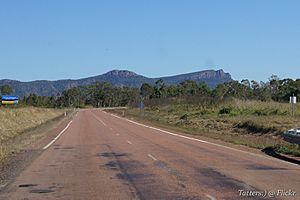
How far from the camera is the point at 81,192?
12.2 m

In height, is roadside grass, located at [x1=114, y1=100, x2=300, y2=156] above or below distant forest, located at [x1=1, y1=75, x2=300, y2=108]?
below

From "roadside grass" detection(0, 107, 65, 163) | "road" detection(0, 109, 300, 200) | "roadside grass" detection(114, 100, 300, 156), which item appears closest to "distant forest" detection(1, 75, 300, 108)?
"roadside grass" detection(114, 100, 300, 156)

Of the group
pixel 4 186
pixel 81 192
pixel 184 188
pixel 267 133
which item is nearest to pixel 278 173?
pixel 184 188

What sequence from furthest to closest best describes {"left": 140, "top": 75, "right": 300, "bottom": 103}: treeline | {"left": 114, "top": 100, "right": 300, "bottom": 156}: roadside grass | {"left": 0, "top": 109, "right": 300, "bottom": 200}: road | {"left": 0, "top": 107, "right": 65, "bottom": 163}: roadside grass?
{"left": 140, "top": 75, "right": 300, "bottom": 103}: treeline
{"left": 114, "top": 100, "right": 300, "bottom": 156}: roadside grass
{"left": 0, "top": 107, "right": 65, "bottom": 163}: roadside grass
{"left": 0, "top": 109, "right": 300, "bottom": 200}: road

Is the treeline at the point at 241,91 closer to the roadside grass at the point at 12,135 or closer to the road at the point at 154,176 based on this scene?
the roadside grass at the point at 12,135

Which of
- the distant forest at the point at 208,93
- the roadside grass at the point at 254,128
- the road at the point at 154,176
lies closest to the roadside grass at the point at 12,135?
the road at the point at 154,176

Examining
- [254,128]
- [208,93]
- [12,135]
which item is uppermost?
[208,93]

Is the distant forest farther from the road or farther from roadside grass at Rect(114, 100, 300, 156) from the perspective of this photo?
the road

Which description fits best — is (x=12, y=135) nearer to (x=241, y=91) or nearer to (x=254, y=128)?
(x=254, y=128)

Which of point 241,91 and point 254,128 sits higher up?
point 241,91

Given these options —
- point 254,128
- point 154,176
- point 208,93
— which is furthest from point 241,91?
point 154,176

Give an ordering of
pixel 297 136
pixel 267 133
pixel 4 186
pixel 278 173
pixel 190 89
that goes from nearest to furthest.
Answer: pixel 4 186, pixel 278 173, pixel 297 136, pixel 267 133, pixel 190 89

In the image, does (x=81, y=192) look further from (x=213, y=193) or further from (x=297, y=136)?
(x=297, y=136)

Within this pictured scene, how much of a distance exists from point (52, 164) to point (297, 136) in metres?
10.3
